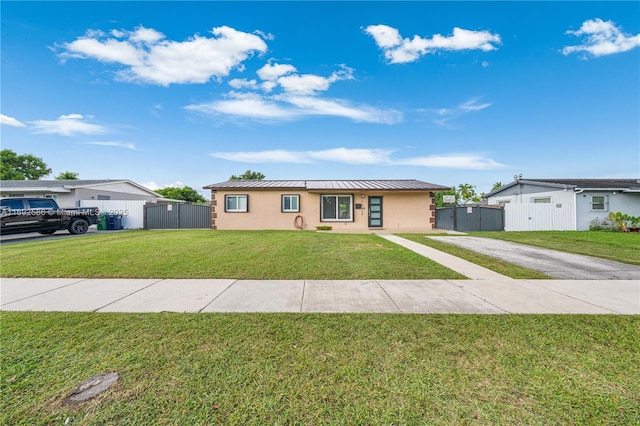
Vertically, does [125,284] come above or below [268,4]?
below

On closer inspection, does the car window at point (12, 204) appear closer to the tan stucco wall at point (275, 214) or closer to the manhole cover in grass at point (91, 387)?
the tan stucco wall at point (275, 214)

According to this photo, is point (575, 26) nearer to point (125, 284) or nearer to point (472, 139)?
point (472, 139)

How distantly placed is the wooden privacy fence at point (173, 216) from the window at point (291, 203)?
18.1ft

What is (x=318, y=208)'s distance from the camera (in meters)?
15.9

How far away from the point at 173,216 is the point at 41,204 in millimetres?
6213

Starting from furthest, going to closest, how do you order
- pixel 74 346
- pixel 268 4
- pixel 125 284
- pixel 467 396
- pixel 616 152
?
pixel 616 152, pixel 268 4, pixel 125 284, pixel 74 346, pixel 467 396

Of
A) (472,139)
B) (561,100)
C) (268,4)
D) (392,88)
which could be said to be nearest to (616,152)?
(561,100)

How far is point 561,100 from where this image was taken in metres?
16.9

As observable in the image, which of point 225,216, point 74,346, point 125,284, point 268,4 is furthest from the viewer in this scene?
point 225,216

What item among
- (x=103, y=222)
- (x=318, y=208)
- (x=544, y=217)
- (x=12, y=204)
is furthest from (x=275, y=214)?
(x=544, y=217)

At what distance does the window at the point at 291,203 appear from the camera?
15.8 metres

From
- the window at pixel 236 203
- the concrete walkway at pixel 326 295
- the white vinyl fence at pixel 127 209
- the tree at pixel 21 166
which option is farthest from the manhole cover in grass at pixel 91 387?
the tree at pixel 21 166

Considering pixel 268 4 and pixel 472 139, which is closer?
pixel 268 4

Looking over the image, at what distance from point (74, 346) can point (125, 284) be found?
2.52 metres
